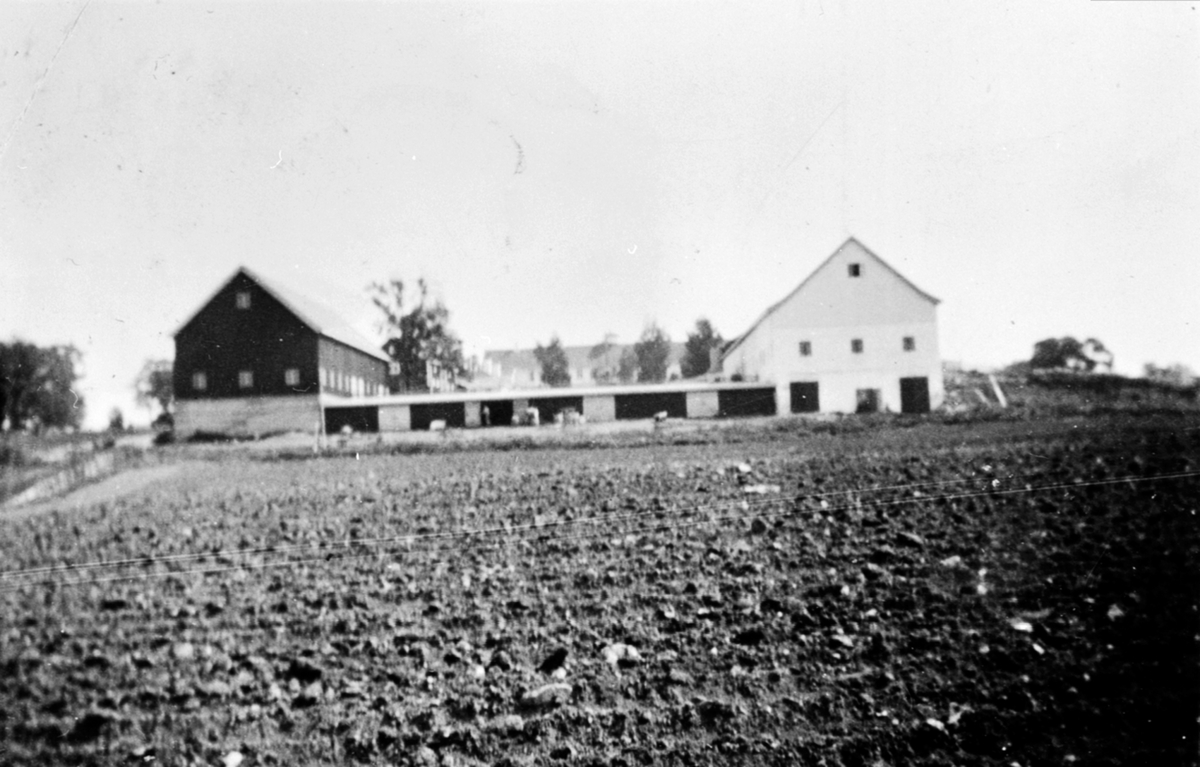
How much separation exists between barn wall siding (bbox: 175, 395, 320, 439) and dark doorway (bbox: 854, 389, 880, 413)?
3599 mm

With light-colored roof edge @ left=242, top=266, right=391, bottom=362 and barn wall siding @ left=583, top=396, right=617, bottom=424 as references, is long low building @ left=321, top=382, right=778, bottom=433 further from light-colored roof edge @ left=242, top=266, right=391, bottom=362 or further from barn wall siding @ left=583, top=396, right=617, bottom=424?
light-colored roof edge @ left=242, top=266, right=391, bottom=362

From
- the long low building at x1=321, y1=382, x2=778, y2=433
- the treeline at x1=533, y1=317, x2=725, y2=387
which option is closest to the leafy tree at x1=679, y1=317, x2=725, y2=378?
the treeline at x1=533, y1=317, x2=725, y2=387

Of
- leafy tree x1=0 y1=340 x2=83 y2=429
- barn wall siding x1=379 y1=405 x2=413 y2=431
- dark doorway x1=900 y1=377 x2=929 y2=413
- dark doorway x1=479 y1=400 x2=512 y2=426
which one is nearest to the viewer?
leafy tree x1=0 y1=340 x2=83 y2=429

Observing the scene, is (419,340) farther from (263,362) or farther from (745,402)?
(745,402)

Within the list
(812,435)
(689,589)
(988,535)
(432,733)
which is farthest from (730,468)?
(432,733)

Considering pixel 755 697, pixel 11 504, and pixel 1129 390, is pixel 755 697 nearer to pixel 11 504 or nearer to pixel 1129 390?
pixel 1129 390

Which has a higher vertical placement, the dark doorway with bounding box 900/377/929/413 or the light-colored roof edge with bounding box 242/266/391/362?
the light-colored roof edge with bounding box 242/266/391/362

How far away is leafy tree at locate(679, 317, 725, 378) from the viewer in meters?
3.79

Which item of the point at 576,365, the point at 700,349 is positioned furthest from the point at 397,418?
the point at 700,349

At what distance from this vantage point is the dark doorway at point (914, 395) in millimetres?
3750

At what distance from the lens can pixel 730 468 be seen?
411 centimetres

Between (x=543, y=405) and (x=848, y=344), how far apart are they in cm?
215

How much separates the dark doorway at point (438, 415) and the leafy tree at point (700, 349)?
164cm

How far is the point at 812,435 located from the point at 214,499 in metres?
4.13
